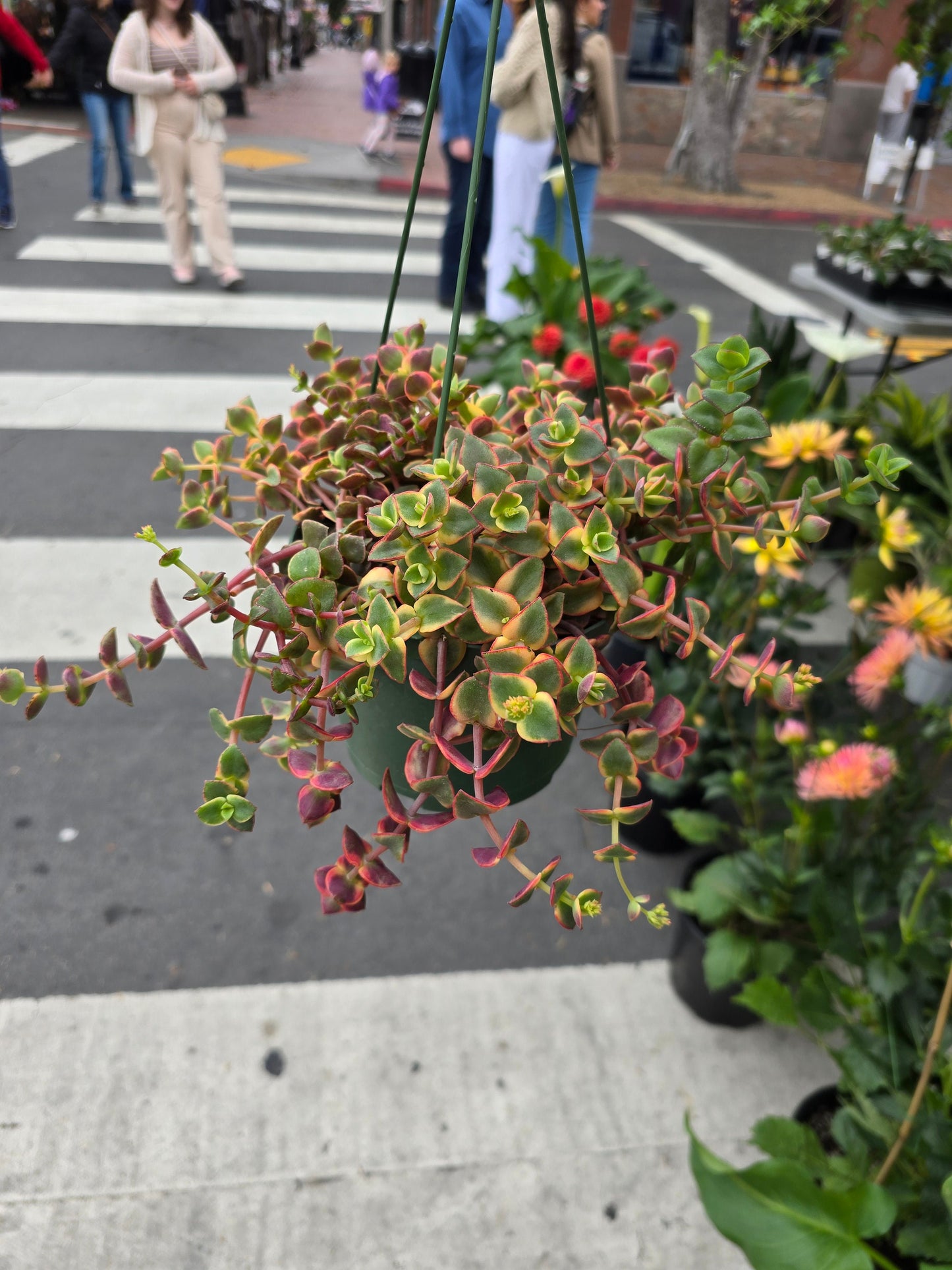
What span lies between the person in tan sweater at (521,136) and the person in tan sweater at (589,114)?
0.48 feet

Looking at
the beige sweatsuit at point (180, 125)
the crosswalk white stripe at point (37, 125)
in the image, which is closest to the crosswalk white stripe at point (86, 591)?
the beige sweatsuit at point (180, 125)

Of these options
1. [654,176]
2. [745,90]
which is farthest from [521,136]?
[654,176]

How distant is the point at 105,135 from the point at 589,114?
178 inches

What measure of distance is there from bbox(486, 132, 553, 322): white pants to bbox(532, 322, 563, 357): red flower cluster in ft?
6.17

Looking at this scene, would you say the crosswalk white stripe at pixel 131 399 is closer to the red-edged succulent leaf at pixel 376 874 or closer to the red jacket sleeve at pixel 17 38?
the red jacket sleeve at pixel 17 38

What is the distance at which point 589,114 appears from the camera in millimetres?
4867

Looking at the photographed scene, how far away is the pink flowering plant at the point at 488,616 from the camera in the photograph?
0.84m

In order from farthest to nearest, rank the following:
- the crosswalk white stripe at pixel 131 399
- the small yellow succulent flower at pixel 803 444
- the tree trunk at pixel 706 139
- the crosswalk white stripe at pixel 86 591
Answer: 1. the tree trunk at pixel 706 139
2. the crosswalk white stripe at pixel 131 399
3. the crosswalk white stripe at pixel 86 591
4. the small yellow succulent flower at pixel 803 444

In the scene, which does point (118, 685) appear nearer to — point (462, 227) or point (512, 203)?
point (512, 203)

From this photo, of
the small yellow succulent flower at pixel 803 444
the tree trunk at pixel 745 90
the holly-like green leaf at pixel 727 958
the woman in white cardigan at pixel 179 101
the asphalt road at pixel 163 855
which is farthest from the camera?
the tree trunk at pixel 745 90

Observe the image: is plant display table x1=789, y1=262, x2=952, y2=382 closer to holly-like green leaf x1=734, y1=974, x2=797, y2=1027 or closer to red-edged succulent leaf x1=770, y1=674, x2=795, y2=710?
holly-like green leaf x1=734, y1=974, x2=797, y2=1027

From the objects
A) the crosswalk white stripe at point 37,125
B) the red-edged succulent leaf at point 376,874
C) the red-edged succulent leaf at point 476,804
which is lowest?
the crosswalk white stripe at point 37,125

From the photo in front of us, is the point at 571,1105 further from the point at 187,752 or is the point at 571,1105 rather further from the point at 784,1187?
the point at 187,752

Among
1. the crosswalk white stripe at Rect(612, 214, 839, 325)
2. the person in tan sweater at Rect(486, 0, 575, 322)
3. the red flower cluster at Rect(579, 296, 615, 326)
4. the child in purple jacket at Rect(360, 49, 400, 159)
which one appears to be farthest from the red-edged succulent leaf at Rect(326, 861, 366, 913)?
the child in purple jacket at Rect(360, 49, 400, 159)
